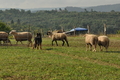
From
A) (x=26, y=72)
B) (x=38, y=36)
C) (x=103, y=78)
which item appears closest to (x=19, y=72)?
(x=26, y=72)

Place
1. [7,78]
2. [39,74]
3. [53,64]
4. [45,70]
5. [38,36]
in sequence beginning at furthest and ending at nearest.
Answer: [38,36]
[53,64]
[45,70]
[39,74]
[7,78]

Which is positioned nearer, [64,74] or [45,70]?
[64,74]

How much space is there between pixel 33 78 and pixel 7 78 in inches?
47.4

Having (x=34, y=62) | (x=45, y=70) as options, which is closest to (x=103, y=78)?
(x=45, y=70)

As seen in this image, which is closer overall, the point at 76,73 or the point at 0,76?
the point at 0,76

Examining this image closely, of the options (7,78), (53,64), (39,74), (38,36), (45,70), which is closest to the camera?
(7,78)

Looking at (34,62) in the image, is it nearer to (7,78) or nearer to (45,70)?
(45,70)

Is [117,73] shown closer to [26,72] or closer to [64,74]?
[64,74]

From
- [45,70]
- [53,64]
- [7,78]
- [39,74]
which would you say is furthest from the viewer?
[53,64]

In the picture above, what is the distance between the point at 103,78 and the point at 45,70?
3118mm

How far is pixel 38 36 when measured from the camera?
2170cm

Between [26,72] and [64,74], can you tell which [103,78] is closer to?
[64,74]

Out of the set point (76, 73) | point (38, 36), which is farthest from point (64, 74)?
point (38, 36)

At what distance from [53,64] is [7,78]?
3.53m
